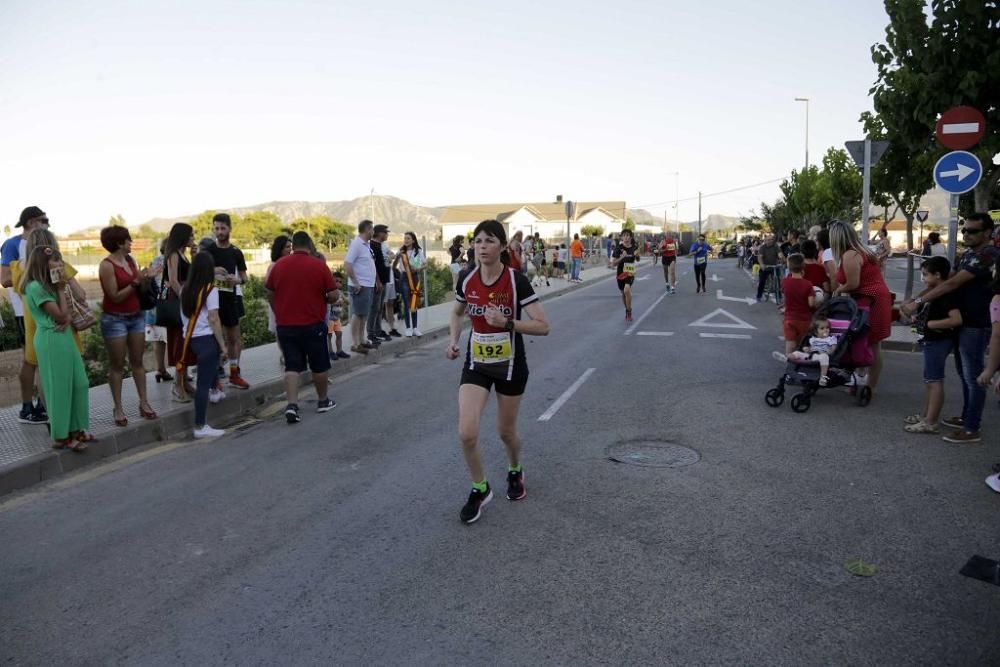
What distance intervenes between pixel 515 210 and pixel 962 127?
116 m

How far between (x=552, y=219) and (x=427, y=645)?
4552 inches

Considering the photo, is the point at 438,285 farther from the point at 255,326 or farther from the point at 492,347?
the point at 492,347

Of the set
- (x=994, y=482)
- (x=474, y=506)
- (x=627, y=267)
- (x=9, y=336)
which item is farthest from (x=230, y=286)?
(x=9, y=336)

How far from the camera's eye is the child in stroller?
24.4 ft

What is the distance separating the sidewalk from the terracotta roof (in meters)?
106

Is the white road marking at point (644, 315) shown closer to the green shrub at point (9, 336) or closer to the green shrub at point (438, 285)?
the green shrub at point (438, 285)

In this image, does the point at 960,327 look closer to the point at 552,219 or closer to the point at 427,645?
the point at 427,645

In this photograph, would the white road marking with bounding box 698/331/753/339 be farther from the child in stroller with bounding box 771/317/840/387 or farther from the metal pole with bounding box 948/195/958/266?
the child in stroller with bounding box 771/317/840/387

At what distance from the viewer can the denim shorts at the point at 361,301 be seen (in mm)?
11086

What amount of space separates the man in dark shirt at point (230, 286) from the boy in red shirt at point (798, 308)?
6446mm

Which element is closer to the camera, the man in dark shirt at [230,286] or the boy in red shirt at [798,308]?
the boy in red shirt at [798,308]

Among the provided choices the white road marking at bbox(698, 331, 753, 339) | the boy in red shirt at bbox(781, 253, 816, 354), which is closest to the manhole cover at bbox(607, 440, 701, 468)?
the boy in red shirt at bbox(781, 253, 816, 354)

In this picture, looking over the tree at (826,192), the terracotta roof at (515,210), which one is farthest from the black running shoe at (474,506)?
the terracotta roof at (515,210)

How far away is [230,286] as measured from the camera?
8.61m
